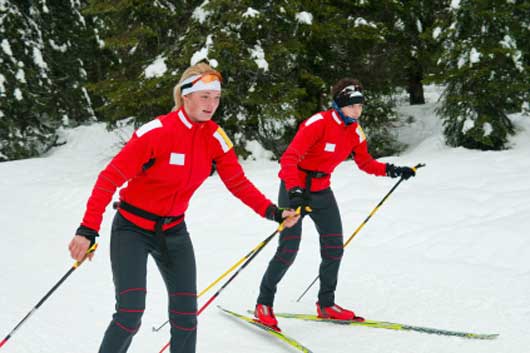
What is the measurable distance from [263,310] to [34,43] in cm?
1570

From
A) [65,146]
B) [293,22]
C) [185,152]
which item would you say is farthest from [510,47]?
[65,146]

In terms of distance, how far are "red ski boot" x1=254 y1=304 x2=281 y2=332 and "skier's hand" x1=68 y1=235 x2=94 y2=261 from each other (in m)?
2.17

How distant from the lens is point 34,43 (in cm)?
1714

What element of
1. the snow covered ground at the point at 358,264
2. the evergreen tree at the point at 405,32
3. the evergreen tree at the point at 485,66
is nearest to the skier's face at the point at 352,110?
the snow covered ground at the point at 358,264

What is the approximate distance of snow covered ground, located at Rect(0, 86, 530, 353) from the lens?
14.0ft

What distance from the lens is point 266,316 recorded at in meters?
4.51

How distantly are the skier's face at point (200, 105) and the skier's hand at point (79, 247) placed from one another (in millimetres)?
911

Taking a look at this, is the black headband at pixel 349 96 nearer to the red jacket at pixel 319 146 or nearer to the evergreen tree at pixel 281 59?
the red jacket at pixel 319 146

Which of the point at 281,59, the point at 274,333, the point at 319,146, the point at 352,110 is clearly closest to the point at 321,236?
the point at 319,146

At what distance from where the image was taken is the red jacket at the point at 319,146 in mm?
4250

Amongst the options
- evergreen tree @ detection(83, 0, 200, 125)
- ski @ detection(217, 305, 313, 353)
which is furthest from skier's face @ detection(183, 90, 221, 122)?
evergreen tree @ detection(83, 0, 200, 125)

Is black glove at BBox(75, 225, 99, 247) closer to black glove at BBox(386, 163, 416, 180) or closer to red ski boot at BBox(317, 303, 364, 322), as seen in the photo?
red ski boot at BBox(317, 303, 364, 322)

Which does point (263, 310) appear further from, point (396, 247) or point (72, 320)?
point (396, 247)

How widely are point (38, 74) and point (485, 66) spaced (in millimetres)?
13492
